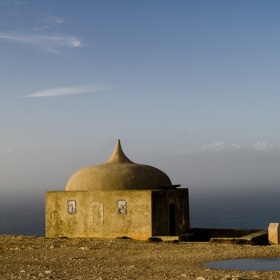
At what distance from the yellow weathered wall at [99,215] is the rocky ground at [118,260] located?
285 cm

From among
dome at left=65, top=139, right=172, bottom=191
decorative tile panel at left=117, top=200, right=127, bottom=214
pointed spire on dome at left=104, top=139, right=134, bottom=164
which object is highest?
pointed spire on dome at left=104, top=139, right=134, bottom=164

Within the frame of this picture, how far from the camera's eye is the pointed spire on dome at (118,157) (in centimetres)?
2322

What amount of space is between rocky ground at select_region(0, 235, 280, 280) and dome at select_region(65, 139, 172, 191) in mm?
3671

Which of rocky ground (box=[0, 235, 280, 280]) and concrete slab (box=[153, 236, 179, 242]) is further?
concrete slab (box=[153, 236, 179, 242])

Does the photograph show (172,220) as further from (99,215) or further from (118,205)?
(99,215)

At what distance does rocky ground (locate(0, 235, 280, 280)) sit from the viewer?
11.0m

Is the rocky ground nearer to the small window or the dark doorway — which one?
the small window

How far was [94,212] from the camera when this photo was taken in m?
20.9

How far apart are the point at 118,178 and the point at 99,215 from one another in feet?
5.28

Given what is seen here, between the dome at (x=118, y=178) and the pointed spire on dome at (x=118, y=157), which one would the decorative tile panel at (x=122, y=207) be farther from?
the pointed spire on dome at (x=118, y=157)

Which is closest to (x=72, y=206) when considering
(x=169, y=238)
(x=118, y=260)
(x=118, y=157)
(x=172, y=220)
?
(x=118, y=157)

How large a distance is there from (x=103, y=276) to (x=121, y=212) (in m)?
9.62

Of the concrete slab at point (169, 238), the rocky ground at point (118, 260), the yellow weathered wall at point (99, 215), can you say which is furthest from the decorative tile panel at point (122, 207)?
the rocky ground at point (118, 260)

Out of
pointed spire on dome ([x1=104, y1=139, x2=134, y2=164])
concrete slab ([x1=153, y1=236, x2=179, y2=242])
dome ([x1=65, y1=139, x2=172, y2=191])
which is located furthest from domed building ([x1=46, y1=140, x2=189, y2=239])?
concrete slab ([x1=153, y1=236, x2=179, y2=242])
